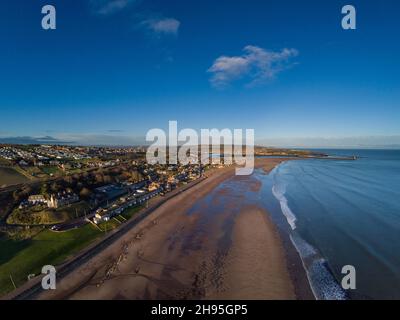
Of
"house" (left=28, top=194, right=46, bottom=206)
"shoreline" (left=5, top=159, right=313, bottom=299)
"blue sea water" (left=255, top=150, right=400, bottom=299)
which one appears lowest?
"shoreline" (left=5, top=159, right=313, bottom=299)

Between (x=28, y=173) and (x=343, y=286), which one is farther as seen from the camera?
(x=28, y=173)

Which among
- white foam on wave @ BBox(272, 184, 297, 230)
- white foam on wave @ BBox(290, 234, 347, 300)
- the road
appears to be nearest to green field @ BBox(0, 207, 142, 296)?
the road

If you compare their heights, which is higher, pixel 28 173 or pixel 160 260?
pixel 28 173

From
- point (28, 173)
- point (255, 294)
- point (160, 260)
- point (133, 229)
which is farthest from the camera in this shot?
point (28, 173)

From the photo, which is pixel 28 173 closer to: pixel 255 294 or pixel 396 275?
pixel 255 294

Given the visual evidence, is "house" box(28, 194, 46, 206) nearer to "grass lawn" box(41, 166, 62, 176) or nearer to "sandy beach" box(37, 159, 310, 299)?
"sandy beach" box(37, 159, 310, 299)

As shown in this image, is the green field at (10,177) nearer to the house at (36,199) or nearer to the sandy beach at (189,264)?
the house at (36,199)

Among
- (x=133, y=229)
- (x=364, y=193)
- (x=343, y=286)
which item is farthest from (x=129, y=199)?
(x=364, y=193)
